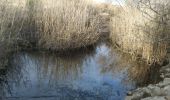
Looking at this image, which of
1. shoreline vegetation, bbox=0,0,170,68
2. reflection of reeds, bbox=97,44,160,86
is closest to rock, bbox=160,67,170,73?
reflection of reeds, bbox=97,44,160,86

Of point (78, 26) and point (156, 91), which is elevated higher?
point (78, 26)

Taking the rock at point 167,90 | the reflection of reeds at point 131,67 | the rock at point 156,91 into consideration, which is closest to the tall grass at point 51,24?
the reflection of reeds at point 131,67

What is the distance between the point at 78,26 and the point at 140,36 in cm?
189

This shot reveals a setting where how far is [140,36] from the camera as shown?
9086 millimetres

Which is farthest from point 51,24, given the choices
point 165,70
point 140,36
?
point 165,70

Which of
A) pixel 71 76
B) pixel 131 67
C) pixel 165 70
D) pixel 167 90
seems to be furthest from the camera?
pixel 131 67

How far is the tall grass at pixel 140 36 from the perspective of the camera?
346 inches

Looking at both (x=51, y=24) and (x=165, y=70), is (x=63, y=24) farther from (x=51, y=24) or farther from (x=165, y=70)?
(x=165, y=70)

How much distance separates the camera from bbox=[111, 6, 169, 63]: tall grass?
8789mm

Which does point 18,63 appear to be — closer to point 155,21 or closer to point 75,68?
point 75,68

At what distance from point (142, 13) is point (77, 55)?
7.23 feet

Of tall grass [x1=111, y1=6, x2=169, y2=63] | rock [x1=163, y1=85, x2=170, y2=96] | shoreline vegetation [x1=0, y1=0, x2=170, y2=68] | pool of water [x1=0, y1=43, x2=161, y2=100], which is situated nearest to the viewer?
rock [x1=163, y1=85, x2=170, y2=96]

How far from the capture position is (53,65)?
8633 millimetres

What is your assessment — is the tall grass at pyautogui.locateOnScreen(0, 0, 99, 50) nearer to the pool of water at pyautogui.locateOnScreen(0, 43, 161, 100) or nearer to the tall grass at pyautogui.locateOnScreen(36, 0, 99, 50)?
the tall grass at pyautogui.locateOnScreen(36, 0, 99, 50)
